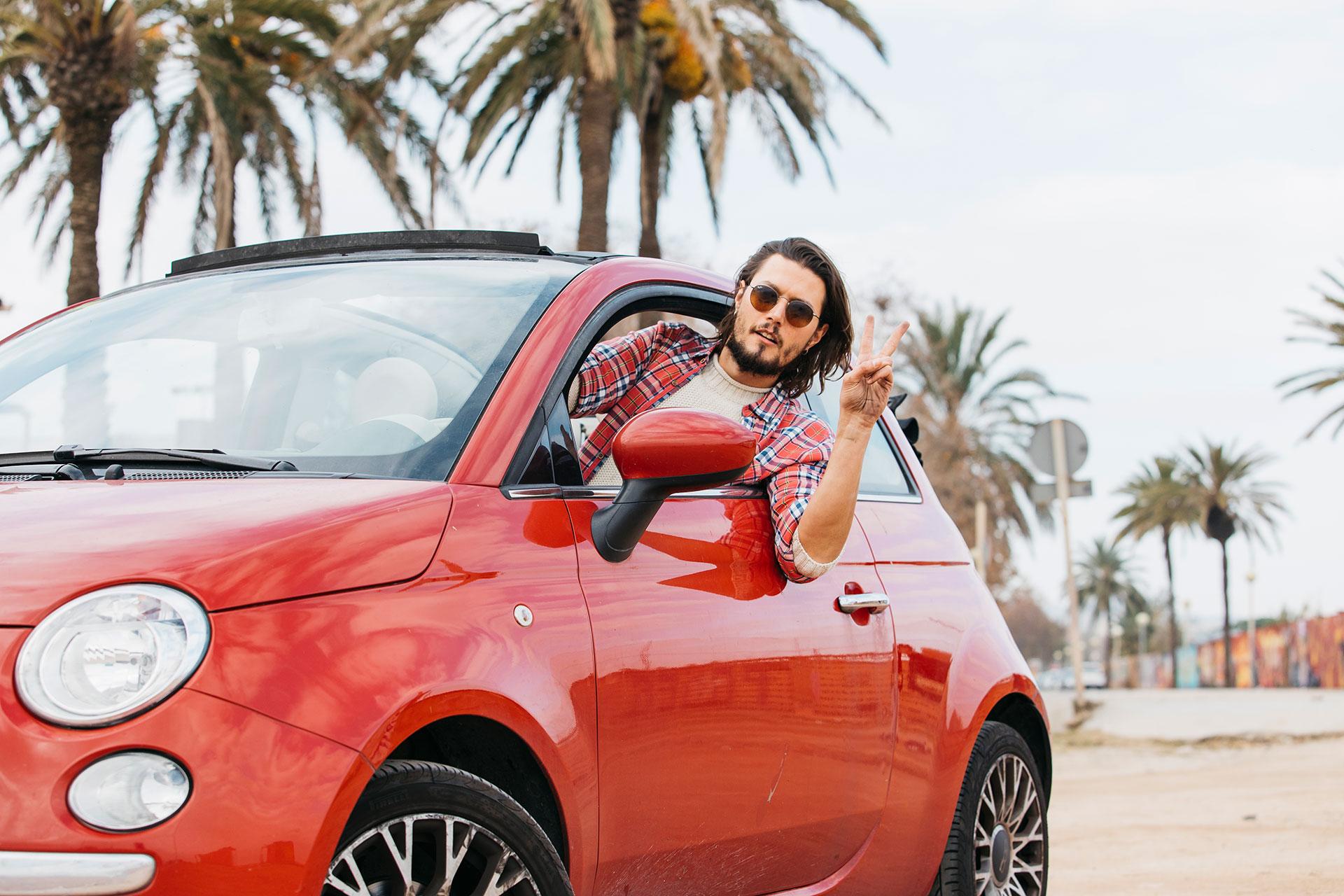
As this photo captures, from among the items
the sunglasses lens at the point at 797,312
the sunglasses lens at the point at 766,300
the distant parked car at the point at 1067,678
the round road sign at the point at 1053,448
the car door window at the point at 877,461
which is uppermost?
the round road sign at the point at 1053,448

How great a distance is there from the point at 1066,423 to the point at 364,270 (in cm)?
1317

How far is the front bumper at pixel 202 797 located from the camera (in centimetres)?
215

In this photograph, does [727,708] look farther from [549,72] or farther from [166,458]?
[549,72]

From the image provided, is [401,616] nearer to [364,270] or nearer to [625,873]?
[625,873]

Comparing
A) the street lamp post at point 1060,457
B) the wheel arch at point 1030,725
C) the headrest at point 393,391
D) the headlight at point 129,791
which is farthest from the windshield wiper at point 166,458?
the street lamp post at point 1060,457

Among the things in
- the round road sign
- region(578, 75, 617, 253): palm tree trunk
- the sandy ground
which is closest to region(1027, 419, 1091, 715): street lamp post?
the round road sign

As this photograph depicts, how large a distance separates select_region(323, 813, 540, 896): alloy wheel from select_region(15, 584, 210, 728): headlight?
38cm

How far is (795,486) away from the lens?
361 cm

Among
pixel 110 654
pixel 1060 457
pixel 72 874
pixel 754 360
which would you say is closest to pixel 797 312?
pixel 754 360

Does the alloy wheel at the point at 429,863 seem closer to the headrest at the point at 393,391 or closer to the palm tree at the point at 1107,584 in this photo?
the headrest at the point at 393,391

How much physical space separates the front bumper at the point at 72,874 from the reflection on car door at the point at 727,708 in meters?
0.92

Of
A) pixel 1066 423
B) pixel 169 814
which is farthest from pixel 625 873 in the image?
pixel 1066 423

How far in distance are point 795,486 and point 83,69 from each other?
15964mm

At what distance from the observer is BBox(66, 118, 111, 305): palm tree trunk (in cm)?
1809
